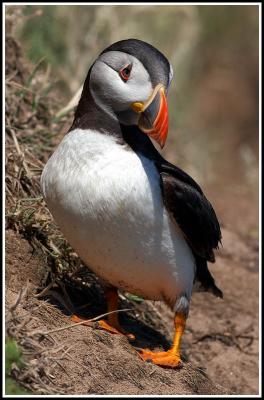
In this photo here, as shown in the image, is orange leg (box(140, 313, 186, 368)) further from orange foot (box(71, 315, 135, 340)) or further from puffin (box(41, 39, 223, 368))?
orange foot (box(71, 315, 135, 340))

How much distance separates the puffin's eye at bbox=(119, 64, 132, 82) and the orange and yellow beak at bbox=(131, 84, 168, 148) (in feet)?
0.46

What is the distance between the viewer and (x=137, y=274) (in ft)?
15.1

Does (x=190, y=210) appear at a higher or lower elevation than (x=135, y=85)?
lower

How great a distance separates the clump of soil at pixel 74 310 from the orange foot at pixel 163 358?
4 centimetres

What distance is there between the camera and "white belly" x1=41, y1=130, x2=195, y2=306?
4.36 meters

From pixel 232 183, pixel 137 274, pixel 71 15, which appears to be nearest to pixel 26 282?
pixel 137 274

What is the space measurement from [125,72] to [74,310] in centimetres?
145

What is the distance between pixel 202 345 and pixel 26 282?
186 centimetres

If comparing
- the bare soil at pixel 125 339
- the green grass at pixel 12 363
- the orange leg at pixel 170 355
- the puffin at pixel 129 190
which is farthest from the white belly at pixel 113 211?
the green grass at pixel 12 363

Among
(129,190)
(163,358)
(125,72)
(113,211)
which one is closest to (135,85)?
(125,72)

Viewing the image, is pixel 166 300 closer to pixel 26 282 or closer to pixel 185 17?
pixel 26 282

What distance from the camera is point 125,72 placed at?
4.45 meters

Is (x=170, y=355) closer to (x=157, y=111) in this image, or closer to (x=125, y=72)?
(x=157, y=111)

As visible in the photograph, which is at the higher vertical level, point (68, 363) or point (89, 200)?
point (89, 200)
